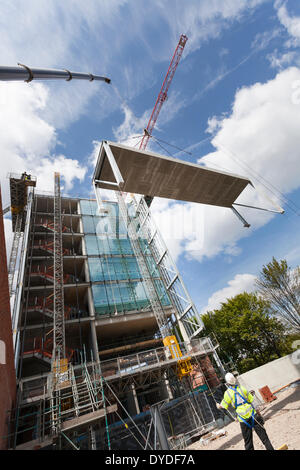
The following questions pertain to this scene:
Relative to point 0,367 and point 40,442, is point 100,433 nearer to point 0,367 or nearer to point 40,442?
point 40,442

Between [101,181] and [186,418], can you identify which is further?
[101,181]

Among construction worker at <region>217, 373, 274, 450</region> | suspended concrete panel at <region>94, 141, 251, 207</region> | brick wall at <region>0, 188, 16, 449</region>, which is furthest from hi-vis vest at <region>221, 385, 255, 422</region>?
suspended concrete panel at <region>94, 141, 251, 207</region>

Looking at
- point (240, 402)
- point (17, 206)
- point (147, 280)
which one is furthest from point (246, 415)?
point (17, 206)

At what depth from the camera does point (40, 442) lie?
22.8 feet

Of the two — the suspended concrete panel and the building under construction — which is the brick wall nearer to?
the building under construction

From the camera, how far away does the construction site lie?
9320 mm

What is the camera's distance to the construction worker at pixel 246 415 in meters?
4.18

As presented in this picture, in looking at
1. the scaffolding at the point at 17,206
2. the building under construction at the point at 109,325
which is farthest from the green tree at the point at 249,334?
the scaffolding at the point at 17,206

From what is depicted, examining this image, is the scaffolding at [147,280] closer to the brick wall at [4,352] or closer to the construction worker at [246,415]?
the brick wall at [4,352]

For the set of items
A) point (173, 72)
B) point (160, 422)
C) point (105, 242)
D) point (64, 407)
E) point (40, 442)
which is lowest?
point (160, 422)

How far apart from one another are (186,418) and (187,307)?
31.4 ft

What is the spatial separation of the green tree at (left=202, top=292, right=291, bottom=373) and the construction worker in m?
25.2

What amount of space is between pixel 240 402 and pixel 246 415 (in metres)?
0.21
